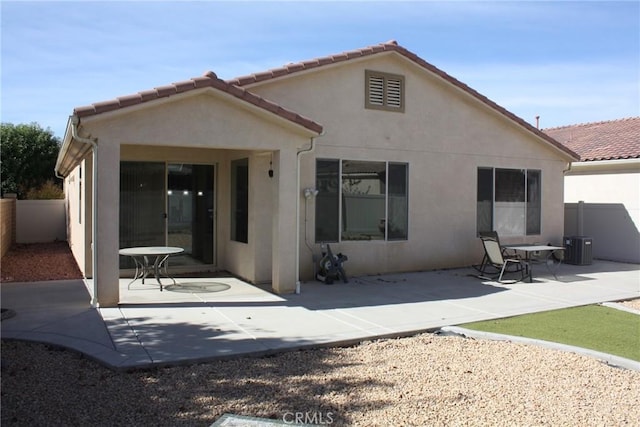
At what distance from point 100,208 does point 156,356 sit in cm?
315

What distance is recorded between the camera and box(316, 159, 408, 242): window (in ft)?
38.5

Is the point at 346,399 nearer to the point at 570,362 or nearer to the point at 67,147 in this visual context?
the point at 570,362

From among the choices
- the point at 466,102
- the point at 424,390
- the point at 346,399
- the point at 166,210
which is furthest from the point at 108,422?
the point at 466,102

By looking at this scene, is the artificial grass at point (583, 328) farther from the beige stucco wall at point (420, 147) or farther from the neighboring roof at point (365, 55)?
the neighboring roof at point (365, 55)

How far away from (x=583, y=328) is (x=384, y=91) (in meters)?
6.89

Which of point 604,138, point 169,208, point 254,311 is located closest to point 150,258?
point 169,208

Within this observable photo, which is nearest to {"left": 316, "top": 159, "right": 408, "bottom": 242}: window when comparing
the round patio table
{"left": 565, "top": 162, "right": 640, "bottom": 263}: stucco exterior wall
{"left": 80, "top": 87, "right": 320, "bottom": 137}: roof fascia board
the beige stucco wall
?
the beige stucco wall

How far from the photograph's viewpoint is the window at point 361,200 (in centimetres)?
1173

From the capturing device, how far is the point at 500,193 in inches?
567

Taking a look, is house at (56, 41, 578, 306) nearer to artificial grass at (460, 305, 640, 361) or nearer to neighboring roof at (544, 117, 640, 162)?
neighboring roof at (544, 117, 640, 162)

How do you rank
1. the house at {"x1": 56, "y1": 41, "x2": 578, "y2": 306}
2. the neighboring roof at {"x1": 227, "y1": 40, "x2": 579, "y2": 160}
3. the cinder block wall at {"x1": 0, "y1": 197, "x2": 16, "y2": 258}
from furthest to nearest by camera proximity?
the cinder block wall at {"x1": 0, "y1": 197, "x2": 16, "y2": 258} < the neighboring roof at {"x1": 227, "y1": 40, "x2": 579, "y2": 160} < the house at {"x1": 56, "y1": 41, "x2": 578, "y2": 306}

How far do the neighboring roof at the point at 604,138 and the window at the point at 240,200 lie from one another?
11306 millimetres

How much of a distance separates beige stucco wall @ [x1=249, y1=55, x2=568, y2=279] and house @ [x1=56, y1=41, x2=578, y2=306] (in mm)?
31

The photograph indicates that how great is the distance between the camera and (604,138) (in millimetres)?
18828
